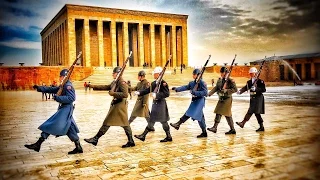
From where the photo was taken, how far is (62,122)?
5176 millimetres

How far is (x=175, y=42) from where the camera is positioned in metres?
45.2

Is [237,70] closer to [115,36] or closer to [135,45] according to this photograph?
[135,45]

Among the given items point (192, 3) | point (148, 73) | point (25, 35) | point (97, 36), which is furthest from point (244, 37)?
point (97, 36)

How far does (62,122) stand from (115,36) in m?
37.1

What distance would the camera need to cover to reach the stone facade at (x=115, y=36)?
3909 centimetres

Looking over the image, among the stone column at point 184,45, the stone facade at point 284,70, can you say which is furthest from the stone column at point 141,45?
the stone facade at point 284,70

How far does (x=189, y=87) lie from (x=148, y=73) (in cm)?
3038

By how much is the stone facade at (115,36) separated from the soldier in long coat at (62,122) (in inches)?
1383

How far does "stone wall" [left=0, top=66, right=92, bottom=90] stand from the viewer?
30.5m

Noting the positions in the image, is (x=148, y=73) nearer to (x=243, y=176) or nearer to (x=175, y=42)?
(x=175, y=42)

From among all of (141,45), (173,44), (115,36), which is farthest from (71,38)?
(173,44)

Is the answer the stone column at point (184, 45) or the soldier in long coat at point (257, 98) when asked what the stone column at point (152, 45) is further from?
the soldier in long coat at point (257, 98)

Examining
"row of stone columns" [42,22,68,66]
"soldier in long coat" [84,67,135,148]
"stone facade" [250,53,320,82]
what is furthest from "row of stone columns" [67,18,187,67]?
"soldier in long coat" [84,67,135,148]

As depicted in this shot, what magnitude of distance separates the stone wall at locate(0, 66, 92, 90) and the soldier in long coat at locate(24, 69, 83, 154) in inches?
1066
